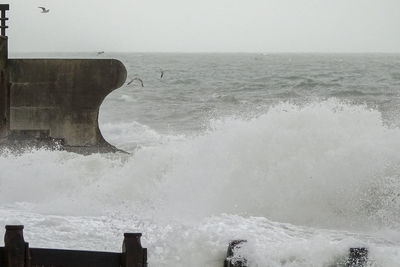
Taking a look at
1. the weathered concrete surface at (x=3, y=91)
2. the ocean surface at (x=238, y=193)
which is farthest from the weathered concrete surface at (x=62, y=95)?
the ocean surface at (x=238, y=193)

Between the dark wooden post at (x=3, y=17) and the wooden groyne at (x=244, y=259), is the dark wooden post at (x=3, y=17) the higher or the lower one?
the higher one

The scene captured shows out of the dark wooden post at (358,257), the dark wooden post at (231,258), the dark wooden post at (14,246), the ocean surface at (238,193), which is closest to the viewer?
the dark wooden post at (14,246)

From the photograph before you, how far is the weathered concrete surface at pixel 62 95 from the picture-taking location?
1110 cm

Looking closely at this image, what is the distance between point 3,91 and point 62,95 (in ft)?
2.91

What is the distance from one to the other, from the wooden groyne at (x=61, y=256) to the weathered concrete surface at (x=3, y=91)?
6.53 meters

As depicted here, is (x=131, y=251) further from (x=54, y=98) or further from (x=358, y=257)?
(x=54, y=98)

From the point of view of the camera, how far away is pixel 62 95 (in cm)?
1130

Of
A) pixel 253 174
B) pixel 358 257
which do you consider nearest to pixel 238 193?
pixel 253 174

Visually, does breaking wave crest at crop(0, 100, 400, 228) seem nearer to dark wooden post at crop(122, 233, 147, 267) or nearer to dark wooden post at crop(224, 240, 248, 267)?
dark wooden post at crop(224, 240, 248, 267)

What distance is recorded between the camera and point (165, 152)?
10.5m

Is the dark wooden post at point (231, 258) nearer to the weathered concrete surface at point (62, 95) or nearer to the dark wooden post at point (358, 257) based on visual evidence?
the dark wooden post at point (358, 257)

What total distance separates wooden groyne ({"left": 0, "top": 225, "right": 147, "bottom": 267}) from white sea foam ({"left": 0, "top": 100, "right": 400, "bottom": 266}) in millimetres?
964

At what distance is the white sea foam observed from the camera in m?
6.01

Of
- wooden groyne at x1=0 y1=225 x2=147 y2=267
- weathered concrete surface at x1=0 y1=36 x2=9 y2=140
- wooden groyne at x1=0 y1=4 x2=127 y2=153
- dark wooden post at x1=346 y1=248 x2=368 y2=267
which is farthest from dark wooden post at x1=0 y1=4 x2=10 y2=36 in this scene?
dark wooden post at x1=346 y1=248 x2=368 y2=267
